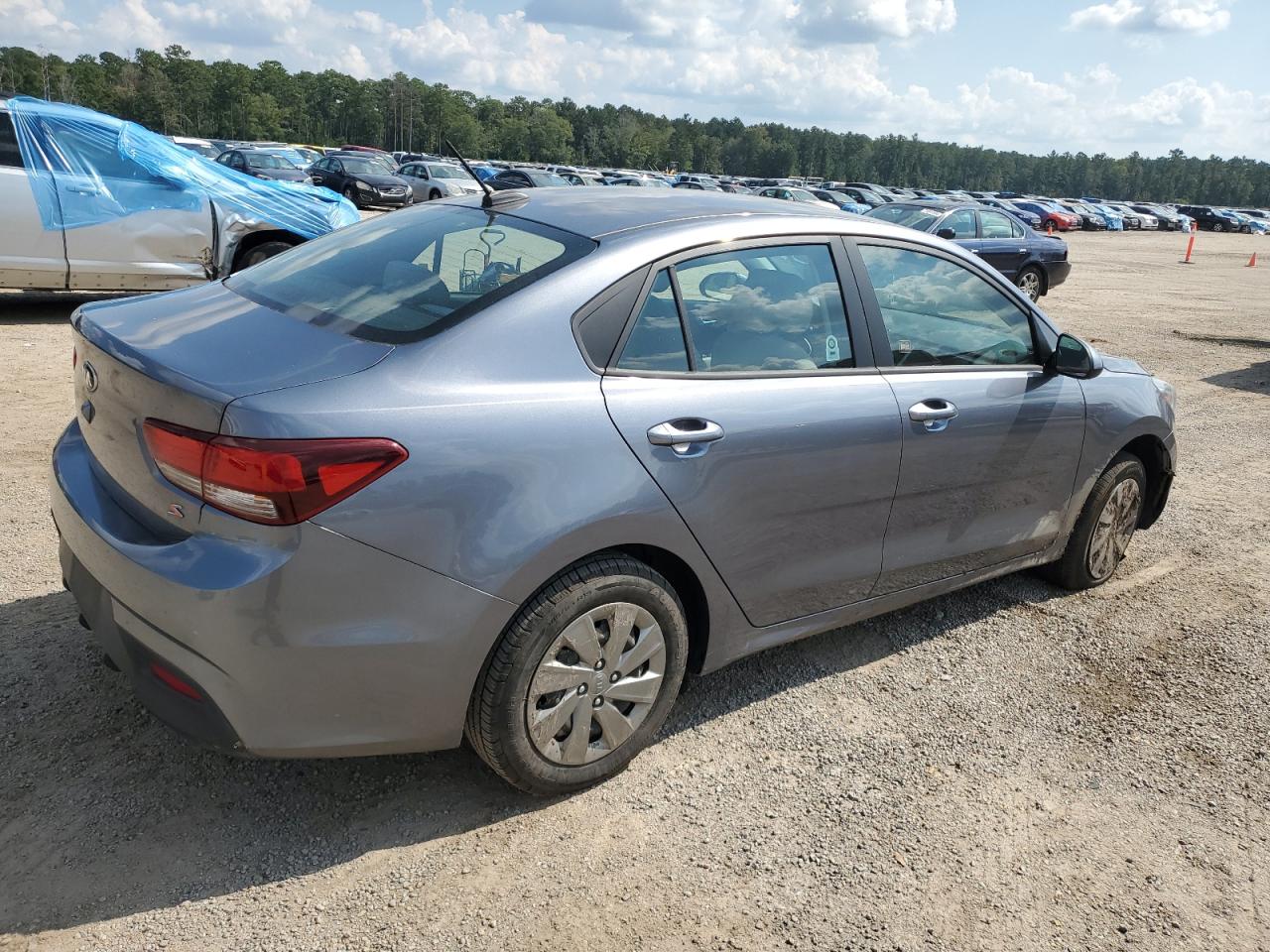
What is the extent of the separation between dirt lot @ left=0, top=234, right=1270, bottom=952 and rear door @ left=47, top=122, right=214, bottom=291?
534cm

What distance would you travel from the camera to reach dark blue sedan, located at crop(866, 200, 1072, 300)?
15.0 metres

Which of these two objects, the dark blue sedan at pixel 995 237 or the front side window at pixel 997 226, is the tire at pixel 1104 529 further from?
the front side window at pixel 997 226

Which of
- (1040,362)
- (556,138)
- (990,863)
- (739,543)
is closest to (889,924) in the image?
(990,863)

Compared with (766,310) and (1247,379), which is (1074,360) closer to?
(766,310)

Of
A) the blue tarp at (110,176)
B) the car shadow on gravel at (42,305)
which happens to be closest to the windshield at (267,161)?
the car shadow on gravel at (42,305)

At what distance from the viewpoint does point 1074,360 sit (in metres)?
3.98

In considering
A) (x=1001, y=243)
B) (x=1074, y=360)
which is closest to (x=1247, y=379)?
(x=1001, y=243)

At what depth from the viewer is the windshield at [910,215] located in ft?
48.3

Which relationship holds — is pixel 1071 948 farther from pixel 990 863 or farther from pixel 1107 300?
pixel 1107 300

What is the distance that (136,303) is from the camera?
309 centimetres

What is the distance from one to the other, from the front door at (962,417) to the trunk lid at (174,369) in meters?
1.86

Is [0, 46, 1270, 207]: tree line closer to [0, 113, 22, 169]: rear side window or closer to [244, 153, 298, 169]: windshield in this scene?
[244, 153, 298, 169]: windshield

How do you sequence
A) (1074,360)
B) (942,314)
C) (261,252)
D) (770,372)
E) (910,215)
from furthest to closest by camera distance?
(910,215)
(261,252)
(1074,360)
(942,314)
(770,372)

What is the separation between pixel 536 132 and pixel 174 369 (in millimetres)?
133788
